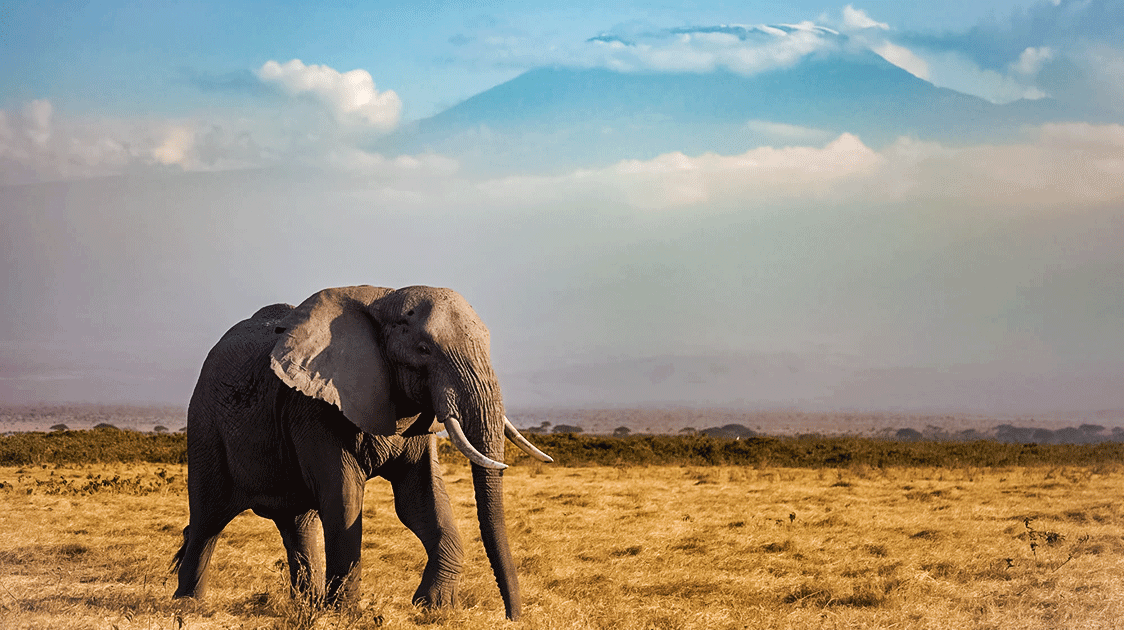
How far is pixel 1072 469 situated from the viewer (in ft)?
82.8

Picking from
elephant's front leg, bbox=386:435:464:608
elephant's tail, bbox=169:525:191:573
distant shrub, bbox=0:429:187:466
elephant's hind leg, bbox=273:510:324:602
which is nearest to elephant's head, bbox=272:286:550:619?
elephant's front leg, bbox=386:435:464:608

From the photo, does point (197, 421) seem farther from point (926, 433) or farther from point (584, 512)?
point (926, 433)

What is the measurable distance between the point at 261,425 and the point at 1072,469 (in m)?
24.6

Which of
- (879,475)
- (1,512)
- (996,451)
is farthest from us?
(996,451)

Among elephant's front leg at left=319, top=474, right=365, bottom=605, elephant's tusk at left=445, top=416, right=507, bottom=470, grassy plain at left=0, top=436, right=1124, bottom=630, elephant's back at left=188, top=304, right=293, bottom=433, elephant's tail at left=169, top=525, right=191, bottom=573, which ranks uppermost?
elephant's back at left=188, top=304, right=293, bottom=433

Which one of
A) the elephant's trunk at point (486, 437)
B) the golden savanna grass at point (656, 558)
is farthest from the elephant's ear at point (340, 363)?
the golden savanna grass at point (656, 558)

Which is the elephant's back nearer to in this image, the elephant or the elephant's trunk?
the elephant

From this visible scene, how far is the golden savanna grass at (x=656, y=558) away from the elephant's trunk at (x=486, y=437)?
1.75 ft

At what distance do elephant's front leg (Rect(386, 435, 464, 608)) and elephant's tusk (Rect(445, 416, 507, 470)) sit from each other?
1.09 m

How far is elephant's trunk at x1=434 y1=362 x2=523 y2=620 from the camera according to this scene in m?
7.09

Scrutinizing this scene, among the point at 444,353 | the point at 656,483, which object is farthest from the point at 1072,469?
the point at 444,353

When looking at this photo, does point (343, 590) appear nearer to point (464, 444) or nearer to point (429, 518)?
point (429, 518)

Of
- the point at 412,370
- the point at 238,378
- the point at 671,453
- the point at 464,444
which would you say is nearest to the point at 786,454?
the point at 671,453

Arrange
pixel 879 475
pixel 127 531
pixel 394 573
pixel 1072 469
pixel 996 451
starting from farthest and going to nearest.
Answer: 1. pixel 996 451
2. pixel 1072 469
3. pixel 879 475
4. pixel 127 531
5. pixel 394 573
